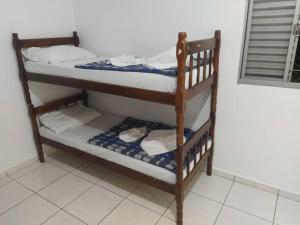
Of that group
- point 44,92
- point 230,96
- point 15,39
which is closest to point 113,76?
point 230,96

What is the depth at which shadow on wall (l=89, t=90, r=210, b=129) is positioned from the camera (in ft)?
6.76

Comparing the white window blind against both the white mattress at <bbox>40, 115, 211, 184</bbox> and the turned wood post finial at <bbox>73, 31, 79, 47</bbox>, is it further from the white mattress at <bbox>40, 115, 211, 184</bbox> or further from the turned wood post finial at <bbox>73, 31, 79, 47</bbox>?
the turned wood post finial at <bbox>73, 31, 79, 47</bbox>

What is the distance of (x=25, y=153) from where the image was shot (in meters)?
2.38

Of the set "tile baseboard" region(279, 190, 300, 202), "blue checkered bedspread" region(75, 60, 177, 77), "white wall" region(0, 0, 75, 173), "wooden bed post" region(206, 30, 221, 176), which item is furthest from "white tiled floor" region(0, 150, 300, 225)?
"blue checkered bedspread" region(75, 60, 177, 77)

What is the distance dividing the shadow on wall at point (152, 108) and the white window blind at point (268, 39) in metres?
0.41

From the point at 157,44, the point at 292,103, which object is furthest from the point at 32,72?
the point at 292,103

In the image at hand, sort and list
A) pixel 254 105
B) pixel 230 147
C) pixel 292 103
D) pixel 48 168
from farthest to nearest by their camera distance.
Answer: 1. pixel 48 168
2. pixel 230 147
3. pixel 254 105
4. pixel 292 103

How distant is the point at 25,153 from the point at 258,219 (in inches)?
84.7

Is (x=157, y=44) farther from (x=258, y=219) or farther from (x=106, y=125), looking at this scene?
(x=258, y=219)

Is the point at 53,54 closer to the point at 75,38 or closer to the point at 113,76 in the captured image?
the point at 75,38

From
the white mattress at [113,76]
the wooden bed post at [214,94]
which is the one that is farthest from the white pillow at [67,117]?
the wooden bed post at [214,94]

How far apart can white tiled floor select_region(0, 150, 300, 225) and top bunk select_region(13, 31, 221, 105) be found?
2.91ft

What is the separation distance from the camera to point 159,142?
1878 millimetres

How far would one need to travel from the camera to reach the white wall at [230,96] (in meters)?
1.73
